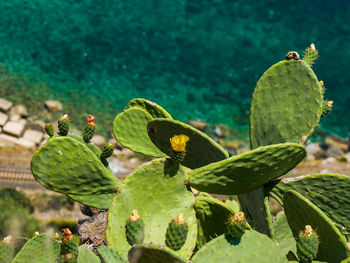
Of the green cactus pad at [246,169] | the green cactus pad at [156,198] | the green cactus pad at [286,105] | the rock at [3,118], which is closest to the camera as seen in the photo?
the green cactus pad at [246,169]

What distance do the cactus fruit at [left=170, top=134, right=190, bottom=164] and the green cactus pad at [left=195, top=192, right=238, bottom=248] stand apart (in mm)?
530

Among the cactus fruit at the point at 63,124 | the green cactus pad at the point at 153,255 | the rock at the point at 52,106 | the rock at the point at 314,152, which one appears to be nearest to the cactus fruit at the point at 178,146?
the green cactus pad at the point at 153,255

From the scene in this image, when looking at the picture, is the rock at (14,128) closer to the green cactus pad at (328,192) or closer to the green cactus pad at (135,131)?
the green cactus pad at (135,131)

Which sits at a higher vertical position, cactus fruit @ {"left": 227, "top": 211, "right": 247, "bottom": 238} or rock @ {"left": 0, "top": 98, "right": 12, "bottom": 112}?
cactus fruit @ {"left": 227, "top": 211, "right": 247, "bottom": 238}

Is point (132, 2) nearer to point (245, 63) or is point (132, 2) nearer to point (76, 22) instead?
point (76, 22)

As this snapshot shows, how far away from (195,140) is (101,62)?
829 inches

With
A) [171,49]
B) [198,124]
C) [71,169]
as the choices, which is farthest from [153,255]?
[171,49]

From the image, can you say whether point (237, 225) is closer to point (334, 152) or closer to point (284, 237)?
point (284, 237)

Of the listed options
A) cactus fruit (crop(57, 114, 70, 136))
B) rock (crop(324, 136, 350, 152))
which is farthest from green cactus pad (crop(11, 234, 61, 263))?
rock (crop(324, 136, 350, 152))

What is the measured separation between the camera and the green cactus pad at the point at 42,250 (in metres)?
3.53

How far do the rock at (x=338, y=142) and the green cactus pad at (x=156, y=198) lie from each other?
759 inches

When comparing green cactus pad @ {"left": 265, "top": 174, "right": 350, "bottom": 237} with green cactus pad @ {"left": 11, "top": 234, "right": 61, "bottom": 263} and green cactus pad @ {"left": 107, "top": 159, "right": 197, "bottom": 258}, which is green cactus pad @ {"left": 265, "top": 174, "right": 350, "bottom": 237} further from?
green cactus pad @ {"left": 11, "top": 234, "right": 61, "bottom": 263}

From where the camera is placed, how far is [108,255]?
3240 millimetres

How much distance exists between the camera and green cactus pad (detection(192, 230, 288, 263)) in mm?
3240
